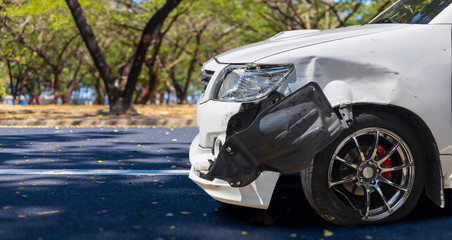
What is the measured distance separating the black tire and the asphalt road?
12 cm

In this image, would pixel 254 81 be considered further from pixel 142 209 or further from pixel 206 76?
pixel 142 209

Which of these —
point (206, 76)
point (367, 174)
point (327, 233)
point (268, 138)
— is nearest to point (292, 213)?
point (327, 233)

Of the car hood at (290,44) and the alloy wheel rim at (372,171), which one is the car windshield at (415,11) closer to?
the car hood at (290,44)

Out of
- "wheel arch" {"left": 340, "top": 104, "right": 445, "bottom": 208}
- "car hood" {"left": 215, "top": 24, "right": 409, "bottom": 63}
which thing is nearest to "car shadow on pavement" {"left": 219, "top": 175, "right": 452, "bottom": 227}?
"wheel arch" {"left": 340, "top": 104, "right": 445, "bottom": 208}

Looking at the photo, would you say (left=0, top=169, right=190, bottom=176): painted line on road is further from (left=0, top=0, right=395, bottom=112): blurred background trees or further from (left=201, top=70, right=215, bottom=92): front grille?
(left=0, top=0, right=395, bottom=112): blurred background trees

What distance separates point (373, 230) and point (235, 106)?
114 cm

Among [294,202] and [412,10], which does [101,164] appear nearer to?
[294,202]

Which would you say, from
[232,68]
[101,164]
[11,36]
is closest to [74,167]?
[101,164]

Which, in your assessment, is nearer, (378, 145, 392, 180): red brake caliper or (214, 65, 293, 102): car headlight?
(214, 65, 293, 102): car headlight

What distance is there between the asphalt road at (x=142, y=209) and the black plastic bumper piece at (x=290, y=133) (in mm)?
457

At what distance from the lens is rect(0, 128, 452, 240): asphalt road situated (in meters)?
3.26

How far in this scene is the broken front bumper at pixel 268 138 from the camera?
123 inches

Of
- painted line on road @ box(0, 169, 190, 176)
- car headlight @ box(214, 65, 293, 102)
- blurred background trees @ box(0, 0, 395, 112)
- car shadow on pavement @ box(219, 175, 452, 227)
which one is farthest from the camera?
blurred background trees @ box(0, 0, 395, 112)

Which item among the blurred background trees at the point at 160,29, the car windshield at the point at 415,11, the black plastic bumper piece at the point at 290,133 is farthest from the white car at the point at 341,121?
the blurred background trees at the point at 160,29
